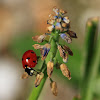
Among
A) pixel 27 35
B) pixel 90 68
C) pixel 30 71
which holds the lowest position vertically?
pixel 30 71

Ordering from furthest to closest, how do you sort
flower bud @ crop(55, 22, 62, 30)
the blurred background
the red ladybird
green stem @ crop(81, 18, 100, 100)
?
1. the blurred background
2. green stem @ crop(81, 18, 100, 100)
3. the red ladybird
4. flower bud @ crop(55, 22, 62, 30)

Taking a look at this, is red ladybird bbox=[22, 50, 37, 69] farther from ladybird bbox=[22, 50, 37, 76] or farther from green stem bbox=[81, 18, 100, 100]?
green stem bbox=[81, 18, 100, 100]

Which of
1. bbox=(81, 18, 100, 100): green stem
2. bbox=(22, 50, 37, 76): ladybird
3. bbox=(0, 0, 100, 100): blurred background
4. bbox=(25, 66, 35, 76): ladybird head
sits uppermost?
bbox=(0, 0, 100, 100): blurred background

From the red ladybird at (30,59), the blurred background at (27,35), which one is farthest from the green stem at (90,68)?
the blurred background at (27,35)

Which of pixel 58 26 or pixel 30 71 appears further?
pixel 30 71

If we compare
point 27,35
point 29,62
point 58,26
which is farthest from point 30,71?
point 27,35

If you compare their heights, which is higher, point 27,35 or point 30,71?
point 27,35

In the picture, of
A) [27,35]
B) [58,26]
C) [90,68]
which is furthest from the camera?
[27,35]

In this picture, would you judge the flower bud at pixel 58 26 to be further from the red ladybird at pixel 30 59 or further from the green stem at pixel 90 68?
the green stem at pixel 90 68

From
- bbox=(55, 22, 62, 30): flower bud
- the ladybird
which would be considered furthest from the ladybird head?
bbox=(55, 22, 62, 30): flower bud

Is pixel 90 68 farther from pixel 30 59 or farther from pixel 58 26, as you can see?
pixel 58 26
